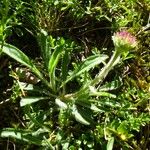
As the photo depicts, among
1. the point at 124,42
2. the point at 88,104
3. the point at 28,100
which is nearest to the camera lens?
the point at 124,42

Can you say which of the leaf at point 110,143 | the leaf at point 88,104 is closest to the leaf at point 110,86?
the leaf at point 88,104

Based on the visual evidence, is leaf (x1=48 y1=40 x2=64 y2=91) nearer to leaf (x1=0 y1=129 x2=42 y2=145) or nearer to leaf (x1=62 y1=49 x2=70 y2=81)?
leaf (x1=62 y1=49 x2=70 y2=81)

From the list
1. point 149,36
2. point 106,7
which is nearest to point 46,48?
point 106,7

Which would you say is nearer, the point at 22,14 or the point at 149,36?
the point at 22,14

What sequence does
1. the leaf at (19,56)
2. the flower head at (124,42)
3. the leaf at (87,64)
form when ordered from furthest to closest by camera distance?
the leaf at (87,64)
the leaf at (19,56)
the flower head at (124,42)

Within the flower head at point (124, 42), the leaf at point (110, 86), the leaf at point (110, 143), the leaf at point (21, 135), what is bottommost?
the leaf at point (110, 143)

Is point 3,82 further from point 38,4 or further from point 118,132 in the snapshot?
point 118,132

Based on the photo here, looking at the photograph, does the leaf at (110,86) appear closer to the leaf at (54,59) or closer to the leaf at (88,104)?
the leaf at (88,104)

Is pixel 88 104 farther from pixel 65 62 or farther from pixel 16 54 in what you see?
pixel 16 54

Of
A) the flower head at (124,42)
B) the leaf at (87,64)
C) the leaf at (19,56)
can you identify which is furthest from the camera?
the leaf at (87,64)

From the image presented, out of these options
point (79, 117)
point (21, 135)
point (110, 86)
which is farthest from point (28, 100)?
point (110, 86)

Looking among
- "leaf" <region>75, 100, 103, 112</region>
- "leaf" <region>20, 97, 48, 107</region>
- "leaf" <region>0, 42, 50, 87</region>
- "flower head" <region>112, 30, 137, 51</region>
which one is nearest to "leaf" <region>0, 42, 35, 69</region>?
"leaf" <region>0, 42, 50, 87</region>
